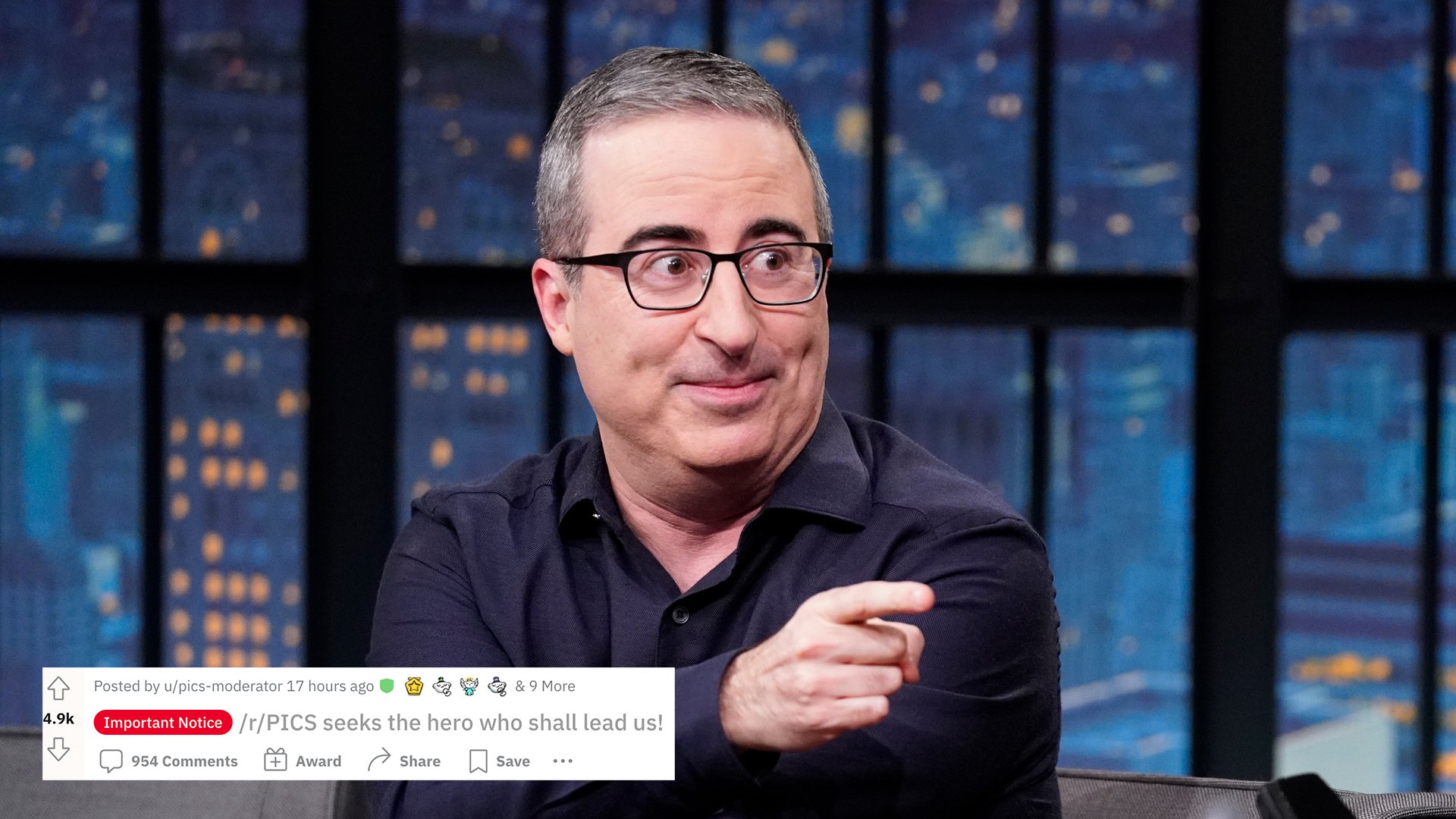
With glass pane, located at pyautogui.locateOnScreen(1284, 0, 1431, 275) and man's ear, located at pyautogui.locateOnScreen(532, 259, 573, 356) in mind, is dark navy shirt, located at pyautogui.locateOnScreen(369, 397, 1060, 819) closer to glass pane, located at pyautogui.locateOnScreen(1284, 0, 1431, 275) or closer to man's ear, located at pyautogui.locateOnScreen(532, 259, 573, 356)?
man's ear, located at pyautogui.locateOnScreen(532, 259, 573, 356)

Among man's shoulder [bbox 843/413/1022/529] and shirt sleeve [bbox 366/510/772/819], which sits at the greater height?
man's shoulder [bbox 843/413/1022/529]

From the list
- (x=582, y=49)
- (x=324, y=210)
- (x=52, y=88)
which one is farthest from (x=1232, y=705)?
(x=52, y=88)

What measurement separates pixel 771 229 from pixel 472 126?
247 centimetres

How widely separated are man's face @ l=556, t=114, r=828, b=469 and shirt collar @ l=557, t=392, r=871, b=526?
0.15 ft

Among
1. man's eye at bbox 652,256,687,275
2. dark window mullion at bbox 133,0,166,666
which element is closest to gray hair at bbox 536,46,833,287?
man's eye at bbox 652,256,687,275

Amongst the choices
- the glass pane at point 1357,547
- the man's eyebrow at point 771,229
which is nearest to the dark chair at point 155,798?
the man's eyebrow at point 771,229

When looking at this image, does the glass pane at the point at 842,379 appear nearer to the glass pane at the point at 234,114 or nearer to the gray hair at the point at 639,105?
the glass pane at the point at 234,114

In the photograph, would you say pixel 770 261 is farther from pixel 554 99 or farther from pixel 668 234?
pixel 554 99

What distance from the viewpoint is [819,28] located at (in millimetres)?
3582

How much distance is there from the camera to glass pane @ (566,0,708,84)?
140 inches

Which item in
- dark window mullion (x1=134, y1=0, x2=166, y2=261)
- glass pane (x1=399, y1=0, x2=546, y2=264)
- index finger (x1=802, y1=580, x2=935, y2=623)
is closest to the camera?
index finger (x1=802, y1=580, x2=935, y2=623)

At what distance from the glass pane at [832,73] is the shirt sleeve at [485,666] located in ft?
7.48

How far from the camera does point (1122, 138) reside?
3645 millimetres
